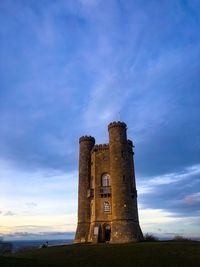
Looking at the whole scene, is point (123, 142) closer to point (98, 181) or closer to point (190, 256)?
point (98, 181)

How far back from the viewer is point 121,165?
47469 mm

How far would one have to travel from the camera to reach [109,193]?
4872 centimetres

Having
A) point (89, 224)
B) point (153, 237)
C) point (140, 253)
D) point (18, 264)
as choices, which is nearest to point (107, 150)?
point (89, 224)

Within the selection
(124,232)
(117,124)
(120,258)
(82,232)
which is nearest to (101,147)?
(117,124)

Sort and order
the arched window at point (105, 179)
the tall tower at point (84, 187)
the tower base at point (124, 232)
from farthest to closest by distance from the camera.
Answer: the tall tower at point (84, 187)
the arched window at point (105, 179)
the tower base at point (124, 232)

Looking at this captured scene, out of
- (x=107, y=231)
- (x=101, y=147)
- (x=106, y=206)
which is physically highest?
(x=101, y=147)

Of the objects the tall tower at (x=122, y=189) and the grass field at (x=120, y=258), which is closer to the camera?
the grass field at (x=120, y=258)

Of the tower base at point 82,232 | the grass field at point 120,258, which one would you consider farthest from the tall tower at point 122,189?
the grass field at point 120,258

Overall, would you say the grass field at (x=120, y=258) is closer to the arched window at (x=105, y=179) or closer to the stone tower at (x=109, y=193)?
the stone tower at (x=109, y=193)

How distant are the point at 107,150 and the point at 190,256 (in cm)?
2559

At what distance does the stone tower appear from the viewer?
148ft

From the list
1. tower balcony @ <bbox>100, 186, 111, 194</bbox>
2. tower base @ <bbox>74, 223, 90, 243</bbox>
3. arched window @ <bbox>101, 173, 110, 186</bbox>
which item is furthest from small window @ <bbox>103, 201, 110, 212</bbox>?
tower base @ <bbox>74, 223, 90, 243</bbox>

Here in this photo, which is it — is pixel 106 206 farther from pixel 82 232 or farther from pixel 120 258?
pixel 120 258

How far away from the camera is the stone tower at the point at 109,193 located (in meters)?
45.0
